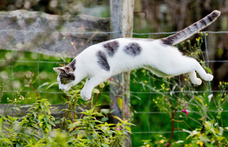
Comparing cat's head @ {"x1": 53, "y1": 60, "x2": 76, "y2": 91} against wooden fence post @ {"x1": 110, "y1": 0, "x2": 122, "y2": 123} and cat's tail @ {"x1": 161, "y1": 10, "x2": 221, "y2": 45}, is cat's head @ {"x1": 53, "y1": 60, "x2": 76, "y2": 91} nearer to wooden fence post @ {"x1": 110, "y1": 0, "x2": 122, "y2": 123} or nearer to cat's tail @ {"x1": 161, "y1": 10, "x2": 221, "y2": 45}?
cat's tail @ {"x1": 161, "y1": 10, "x2": 221, "y2": 45}

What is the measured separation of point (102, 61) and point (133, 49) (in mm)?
139

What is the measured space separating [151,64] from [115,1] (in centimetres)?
86

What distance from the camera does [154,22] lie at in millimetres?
2801

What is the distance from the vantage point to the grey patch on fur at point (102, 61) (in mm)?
1044

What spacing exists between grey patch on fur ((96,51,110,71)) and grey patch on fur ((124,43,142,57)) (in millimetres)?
94

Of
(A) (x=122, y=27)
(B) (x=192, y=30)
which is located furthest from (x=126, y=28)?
(B) (x=192, y=30)

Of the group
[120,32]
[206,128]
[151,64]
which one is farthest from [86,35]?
[206,128]

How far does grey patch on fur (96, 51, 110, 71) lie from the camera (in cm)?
104

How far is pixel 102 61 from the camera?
1046mm

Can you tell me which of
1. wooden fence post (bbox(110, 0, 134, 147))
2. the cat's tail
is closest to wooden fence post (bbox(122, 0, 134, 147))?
wooden fence post (bbox(110, 0, 134, 147))

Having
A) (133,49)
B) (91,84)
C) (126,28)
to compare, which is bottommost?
(91,84)

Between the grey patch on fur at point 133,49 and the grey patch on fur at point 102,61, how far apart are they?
94mm

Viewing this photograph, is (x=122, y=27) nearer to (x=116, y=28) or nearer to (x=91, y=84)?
(x=116, y=28)

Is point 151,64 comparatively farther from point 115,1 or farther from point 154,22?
point 154,22
